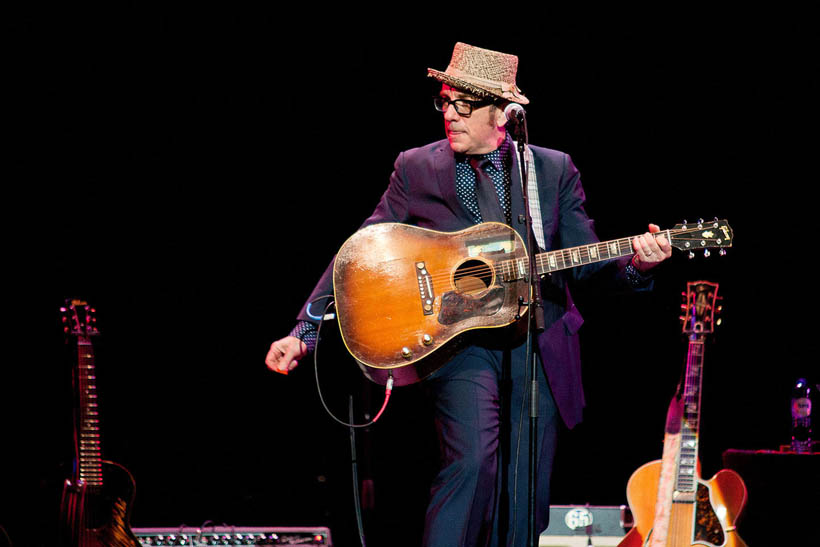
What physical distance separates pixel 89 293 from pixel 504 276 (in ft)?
11.9

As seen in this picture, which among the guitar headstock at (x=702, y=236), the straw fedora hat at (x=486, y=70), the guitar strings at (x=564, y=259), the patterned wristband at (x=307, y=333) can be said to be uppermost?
the straw fedora hat at (x=486, y=70)

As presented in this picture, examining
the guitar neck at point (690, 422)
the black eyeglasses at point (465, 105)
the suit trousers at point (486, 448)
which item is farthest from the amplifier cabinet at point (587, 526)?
the black eyeglasses at point (465, 105)

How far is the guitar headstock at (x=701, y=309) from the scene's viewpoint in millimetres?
4453

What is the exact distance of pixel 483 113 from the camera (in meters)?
3.95

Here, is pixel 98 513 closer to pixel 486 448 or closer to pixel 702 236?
pixel 486 448

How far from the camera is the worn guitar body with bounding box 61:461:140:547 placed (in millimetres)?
4715

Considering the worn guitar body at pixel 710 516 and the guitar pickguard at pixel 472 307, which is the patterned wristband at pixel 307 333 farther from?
the worn guitar body at pixel 710 516

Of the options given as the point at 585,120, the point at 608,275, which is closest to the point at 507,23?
the point at 585,120

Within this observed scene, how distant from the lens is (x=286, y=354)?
153 inches

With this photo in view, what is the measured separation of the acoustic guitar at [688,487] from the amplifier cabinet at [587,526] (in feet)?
0.67

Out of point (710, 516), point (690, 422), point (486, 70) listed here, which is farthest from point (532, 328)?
point (710, 516)

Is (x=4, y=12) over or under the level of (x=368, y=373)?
over

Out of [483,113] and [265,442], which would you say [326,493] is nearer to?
[265,442]

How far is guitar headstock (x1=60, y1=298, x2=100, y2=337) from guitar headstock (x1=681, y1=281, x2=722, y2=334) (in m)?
3.36
